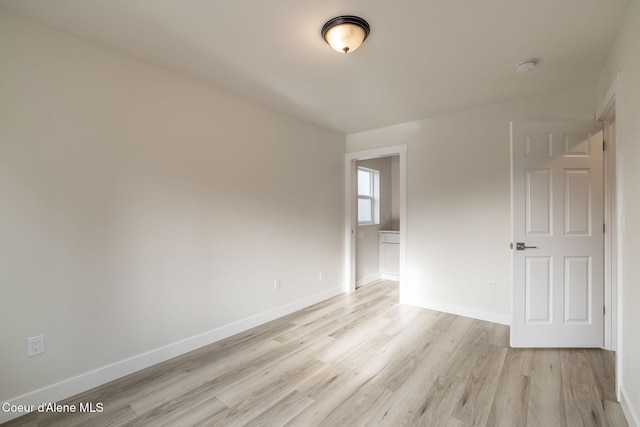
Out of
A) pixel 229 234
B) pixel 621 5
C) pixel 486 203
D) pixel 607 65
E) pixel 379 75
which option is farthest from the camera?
pixel 486 203

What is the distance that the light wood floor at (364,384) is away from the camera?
1758 millimetres

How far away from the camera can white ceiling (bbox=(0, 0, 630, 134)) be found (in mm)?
1708

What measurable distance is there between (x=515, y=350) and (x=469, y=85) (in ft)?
8.34

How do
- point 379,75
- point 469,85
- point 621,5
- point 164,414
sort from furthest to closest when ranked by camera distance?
point 469,85, point 379,75, point 164,414, point 621,5

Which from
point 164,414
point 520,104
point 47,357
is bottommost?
point 164,414

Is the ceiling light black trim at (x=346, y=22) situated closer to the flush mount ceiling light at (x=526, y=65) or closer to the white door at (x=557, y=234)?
the flush mount ceiling light at (x=526, y=65)

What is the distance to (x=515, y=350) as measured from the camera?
2596mm

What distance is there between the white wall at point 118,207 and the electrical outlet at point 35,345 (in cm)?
3

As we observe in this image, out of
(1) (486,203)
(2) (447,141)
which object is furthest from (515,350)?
(2) (447,141)

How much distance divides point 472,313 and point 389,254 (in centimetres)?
196

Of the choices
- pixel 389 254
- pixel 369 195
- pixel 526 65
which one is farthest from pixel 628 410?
pixel 369 195

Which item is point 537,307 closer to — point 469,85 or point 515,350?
point 515,350

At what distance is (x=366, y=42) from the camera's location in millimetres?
2053

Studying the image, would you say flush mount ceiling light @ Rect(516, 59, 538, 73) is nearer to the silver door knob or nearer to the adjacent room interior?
the adjacent room interior
